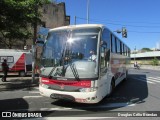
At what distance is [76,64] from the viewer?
359 inches

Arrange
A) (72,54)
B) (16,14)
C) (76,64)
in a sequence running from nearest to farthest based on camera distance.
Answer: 1. (76,64)
2. (72,54)
3. (16,14)

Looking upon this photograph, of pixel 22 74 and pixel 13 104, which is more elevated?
pixel 22 74

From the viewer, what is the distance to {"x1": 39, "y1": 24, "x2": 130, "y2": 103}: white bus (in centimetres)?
889

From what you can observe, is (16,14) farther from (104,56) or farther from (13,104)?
(104,56)

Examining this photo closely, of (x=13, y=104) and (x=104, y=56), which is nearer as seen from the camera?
(x=104, y=56)

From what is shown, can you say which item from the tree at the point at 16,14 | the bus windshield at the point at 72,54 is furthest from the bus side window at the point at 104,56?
the tree at the point at 16,14

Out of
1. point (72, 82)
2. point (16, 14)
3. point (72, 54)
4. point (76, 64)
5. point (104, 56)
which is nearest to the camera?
point (72, 82)

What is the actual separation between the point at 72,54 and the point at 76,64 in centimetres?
44

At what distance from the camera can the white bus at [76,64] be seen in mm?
8891

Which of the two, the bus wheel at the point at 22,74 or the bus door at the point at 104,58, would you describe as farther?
the bus wheel at the point at 22,74

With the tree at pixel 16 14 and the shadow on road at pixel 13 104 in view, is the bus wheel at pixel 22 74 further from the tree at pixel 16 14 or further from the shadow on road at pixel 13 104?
the shadow on road at pixel 13 104

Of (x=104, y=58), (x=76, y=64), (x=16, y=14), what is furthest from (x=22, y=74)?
A: (x=76, y=64)

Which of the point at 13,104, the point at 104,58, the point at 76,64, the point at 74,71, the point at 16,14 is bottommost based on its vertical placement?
the point at 13,104

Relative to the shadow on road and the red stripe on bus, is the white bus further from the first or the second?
the shadow on road
